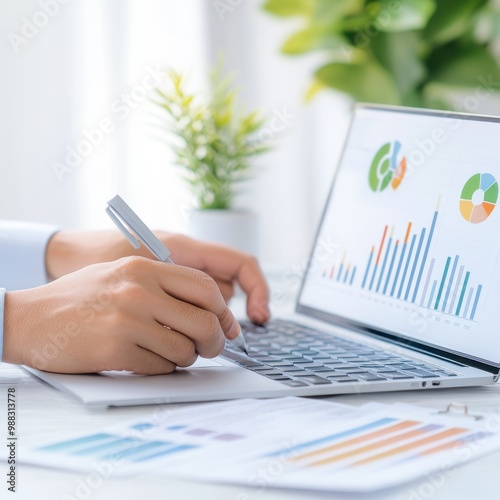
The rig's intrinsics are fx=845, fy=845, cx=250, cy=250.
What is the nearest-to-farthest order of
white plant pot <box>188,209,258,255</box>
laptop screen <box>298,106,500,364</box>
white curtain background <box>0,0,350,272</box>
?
laptop screen <box>298,106,500,364</box>, white plant pot <box>188,209,258,255</box>, white curtain background <box>0,0,350,272</box>

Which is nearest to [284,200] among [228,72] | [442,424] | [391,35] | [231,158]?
[228,72]

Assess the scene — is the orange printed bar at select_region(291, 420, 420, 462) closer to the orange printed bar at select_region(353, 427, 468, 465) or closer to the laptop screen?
the orange printed bar at select_region(353, 427, 468, 465)

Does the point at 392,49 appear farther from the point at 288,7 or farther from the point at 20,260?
the point at 20,260

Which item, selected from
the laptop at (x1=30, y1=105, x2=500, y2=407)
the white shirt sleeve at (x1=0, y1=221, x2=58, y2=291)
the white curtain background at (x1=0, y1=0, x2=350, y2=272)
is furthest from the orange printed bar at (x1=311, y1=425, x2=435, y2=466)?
the white curtain background at (x1=0, y1=0, x2=350, y2=272)

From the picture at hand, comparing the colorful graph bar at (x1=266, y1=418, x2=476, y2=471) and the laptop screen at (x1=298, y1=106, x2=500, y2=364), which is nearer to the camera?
the colorful graph bar at (x1=266, y1=418, x2=476, y2=471)

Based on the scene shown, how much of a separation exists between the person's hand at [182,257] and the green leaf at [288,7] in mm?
1299

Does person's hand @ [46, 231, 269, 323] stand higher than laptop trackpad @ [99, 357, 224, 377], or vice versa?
person's hand @ [46, 231, 269, 323]

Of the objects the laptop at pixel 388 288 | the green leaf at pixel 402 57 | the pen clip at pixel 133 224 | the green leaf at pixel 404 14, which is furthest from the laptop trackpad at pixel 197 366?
the green leaf at pixel 402 57

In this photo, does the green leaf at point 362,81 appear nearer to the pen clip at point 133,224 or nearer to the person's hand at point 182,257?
the person's hand at point 182,257

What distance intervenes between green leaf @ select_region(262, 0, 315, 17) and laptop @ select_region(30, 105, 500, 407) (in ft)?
3.96

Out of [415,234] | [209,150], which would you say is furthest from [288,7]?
[415,234]

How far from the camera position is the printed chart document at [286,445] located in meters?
0.51

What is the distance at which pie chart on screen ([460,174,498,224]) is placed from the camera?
0.88 m

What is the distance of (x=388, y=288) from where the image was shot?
3.27 feet
